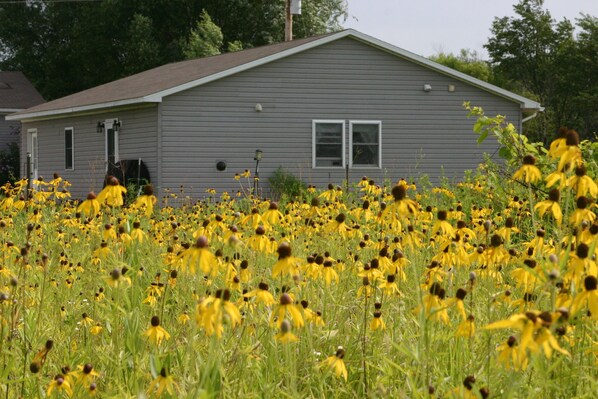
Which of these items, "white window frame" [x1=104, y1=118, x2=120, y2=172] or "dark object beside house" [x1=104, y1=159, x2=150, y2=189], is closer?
"dark object beside house" [x1=104, y1=159, x2=150, y2=189]

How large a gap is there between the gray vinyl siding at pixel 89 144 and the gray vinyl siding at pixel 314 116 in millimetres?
841

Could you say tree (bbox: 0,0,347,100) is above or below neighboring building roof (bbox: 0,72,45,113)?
above

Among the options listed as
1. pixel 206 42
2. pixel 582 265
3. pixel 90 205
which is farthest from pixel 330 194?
pixel 206 42

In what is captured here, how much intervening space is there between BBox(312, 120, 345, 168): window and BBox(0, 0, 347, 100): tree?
46.9 feet

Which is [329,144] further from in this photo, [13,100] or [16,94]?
[16,94]

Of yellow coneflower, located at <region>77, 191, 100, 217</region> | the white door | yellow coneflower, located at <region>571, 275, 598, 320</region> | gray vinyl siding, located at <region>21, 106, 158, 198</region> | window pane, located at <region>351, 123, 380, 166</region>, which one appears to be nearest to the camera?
yellow coneflower, located at <region>571, 275, 598, 320</region>

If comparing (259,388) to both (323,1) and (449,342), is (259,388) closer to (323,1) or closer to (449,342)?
(449,342)

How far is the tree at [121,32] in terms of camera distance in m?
37.4

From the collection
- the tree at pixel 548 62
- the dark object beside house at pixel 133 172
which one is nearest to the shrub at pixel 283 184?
the dark object beside house at pixel 133 172

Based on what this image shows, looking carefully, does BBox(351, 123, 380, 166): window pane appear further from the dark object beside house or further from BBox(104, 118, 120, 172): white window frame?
BBox(104, 118, 120, 172): white window frame

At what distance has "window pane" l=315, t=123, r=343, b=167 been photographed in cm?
2106

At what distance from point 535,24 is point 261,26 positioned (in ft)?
47.3

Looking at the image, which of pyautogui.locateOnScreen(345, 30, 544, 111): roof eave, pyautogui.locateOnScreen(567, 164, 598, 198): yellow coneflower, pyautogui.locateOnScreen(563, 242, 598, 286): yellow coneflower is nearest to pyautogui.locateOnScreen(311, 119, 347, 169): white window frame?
pyautogui.locateOnScreen(345, 30, 544, 111): roof eave

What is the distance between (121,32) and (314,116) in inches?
826
